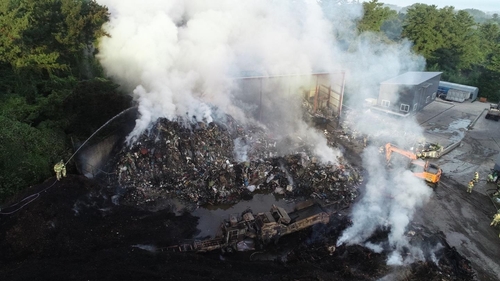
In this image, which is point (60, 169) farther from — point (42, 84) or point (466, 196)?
point (466, 196)

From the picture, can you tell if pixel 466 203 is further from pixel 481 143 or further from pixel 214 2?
pixel 214 2

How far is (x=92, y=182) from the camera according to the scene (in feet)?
39.2

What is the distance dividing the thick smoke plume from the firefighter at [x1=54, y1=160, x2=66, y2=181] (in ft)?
10.6

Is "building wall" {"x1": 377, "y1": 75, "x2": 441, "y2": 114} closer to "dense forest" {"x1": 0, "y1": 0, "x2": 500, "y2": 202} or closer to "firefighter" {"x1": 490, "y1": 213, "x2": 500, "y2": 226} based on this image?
"firefighter" {"x1": 490, "y1": 213, "x2": 500, "y2": 226}

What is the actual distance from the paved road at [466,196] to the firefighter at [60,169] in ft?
41.2

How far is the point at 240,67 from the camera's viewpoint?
1902cm

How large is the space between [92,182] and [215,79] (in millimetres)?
7636

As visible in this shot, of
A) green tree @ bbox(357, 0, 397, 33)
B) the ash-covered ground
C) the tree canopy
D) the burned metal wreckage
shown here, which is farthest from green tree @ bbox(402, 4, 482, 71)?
the tree canopy

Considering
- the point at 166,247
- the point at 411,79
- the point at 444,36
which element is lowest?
the point at 166,247

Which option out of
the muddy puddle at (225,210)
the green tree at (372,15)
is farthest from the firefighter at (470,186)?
the green tree at (372,15)

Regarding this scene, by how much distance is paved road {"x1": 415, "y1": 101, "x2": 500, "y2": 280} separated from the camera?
35.1 ft

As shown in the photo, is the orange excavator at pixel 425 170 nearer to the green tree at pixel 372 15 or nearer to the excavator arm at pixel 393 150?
the excavator arm at pixel 393 150

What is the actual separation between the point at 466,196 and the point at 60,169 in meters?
15.6

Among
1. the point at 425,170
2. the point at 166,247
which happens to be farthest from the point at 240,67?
the point at 166,247
